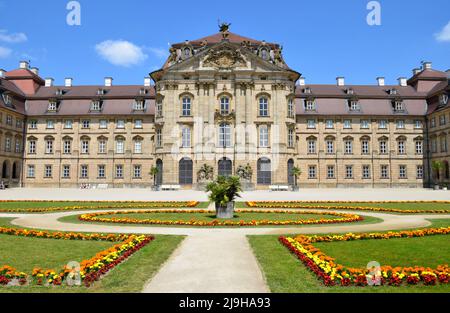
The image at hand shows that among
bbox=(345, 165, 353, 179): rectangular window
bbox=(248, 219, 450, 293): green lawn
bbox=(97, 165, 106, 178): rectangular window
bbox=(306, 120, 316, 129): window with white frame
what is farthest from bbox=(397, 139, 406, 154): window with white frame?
bbox=(248, 219, 450, 293): green lawn

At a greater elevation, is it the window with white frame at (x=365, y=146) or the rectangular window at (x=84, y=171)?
the window with white frame at (x=365, y=146)

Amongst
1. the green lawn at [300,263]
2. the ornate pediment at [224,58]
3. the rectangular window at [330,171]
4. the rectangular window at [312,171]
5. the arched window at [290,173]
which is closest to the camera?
the green lawn at [300,263]

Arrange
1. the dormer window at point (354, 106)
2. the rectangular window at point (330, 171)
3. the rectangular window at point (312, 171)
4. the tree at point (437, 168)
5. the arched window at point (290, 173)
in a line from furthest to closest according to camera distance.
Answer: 1. the dormer window at point (354, 106)
2. the rectangular window at point (330, 171)
3. the rectangular window at point (312, 171)
4. the tree at point (437, 168)
5. the arched window at point (290, 173)

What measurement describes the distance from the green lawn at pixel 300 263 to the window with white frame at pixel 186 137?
129ft

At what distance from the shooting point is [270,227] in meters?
15.4

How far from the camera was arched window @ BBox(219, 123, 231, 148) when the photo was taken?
167ft

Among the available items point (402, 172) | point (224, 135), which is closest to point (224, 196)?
point (224, 135)

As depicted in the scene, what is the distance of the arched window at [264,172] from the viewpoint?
51.1m

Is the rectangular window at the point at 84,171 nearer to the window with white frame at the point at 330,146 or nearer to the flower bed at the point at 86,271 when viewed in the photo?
the window with white frame at the point at 330,146

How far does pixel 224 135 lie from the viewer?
5122cm

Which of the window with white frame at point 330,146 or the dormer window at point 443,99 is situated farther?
the window with white frame at point 330,146

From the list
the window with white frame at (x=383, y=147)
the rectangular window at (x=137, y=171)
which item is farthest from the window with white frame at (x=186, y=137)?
the window with white frame at (x=383, y=147)
